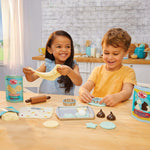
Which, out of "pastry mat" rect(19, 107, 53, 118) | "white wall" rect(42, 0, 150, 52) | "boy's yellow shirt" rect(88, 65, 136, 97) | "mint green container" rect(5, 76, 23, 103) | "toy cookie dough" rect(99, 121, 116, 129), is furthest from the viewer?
"white wall" rect(42, 0, 150, 52)

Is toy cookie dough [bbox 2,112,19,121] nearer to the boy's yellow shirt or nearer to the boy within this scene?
the boy

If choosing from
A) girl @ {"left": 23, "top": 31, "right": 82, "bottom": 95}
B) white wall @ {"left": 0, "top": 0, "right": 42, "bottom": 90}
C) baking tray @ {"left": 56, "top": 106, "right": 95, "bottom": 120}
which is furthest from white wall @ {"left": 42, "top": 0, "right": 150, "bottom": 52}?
baking tray @ {"left": 56, "top": 106, "right": 95, "bottom": 120}

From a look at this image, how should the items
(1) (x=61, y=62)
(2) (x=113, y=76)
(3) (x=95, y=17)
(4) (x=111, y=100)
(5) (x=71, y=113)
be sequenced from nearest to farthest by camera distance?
(5) (x=71, y=113) → (4) (x=111, y=100) → (2) (x=113, y=76) → (1) (x=61, y=62) → (3) (x=95, y=17)

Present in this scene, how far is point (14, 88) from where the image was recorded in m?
1.03

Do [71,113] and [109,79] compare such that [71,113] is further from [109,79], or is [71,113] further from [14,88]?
[109,79]

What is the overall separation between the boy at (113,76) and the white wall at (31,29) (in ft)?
6.80

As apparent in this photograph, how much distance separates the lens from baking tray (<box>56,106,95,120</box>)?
84 centimetres

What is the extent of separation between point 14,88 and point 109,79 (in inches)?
28.0

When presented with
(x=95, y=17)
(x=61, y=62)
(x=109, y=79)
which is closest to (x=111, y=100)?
(x=109, y=79)

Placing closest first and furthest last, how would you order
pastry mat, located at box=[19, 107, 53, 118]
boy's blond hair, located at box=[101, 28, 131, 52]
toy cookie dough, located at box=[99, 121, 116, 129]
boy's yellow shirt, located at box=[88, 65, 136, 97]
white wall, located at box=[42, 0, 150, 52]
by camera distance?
toy cookie dough, located at box=[99, 121, 116, 129] < pastry mat, located at box=[19, 107, 53, 118] < boy's blond hair, located at box=[101, 28, 131, 52] < boy's yellow shirt, located at box=[88, 65, 136, 97] < white wall, located at box=[42, 0, 150, 52]

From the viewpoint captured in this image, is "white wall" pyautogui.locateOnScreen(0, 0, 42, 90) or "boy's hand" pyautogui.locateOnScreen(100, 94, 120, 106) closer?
"boy's hand" pyautogui.locateOnScreen(100, 94, 120, 106)

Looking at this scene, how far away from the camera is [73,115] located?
86 cm

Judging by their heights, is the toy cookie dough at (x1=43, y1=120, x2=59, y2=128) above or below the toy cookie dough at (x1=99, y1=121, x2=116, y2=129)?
above

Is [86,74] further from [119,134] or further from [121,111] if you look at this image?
[119,134]
